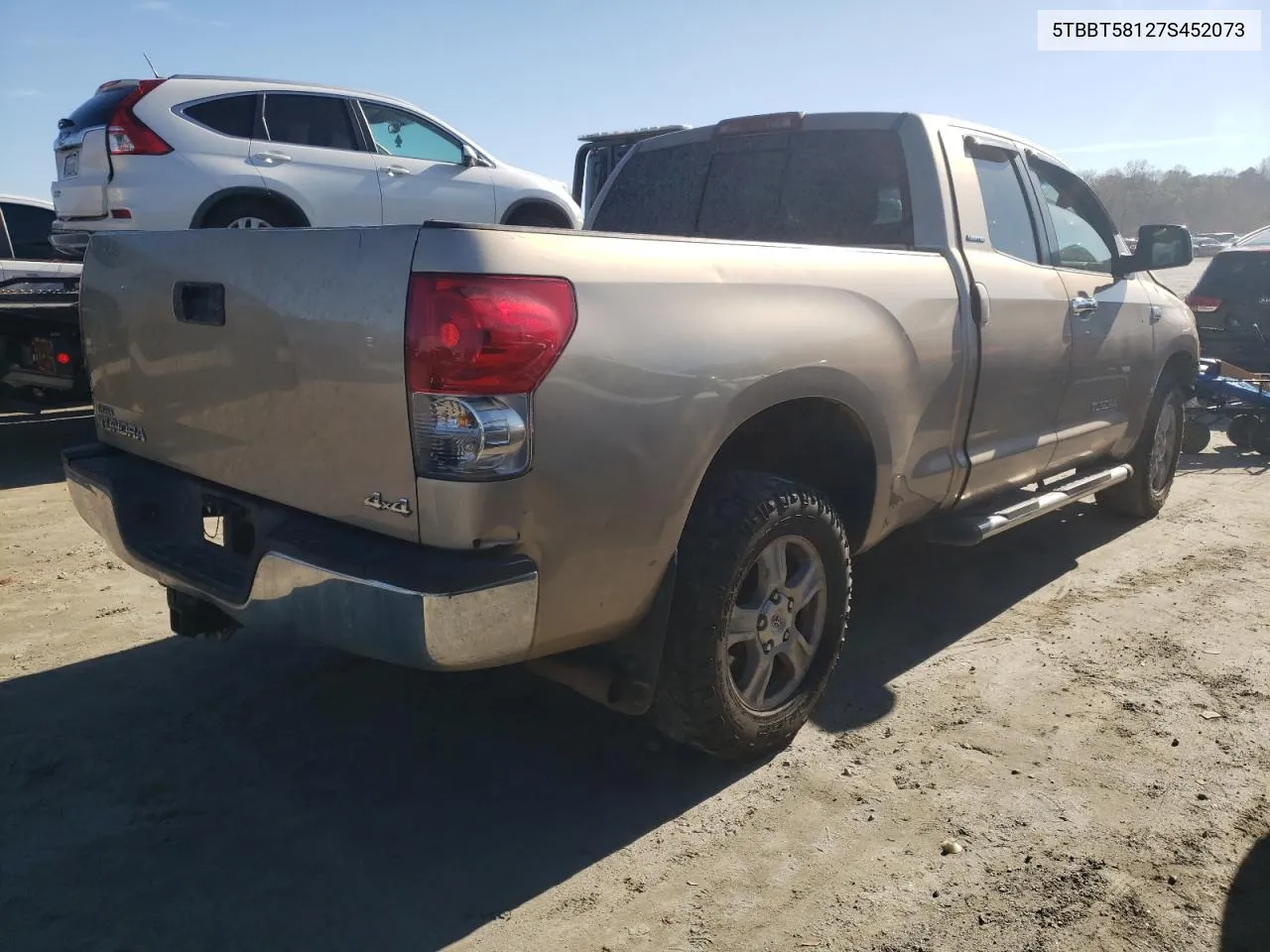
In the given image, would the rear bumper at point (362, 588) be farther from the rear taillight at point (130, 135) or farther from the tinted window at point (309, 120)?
the tinted window at point (309, 120)

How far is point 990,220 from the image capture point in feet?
13.5

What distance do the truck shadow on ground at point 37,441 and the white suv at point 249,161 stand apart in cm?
140

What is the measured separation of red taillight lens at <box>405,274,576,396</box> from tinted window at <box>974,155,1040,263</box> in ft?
8.62

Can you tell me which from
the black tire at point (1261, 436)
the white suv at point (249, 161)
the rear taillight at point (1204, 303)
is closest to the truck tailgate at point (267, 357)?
the white suv at point (249, 161)

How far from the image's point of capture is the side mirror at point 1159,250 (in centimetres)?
505

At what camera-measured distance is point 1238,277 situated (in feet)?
32.9

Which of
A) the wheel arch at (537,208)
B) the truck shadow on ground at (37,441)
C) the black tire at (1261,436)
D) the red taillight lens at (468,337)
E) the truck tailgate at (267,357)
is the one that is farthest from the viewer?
the wheel arch at (537,208)

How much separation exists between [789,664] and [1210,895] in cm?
122

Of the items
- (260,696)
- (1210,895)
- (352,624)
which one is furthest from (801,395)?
(260,696)

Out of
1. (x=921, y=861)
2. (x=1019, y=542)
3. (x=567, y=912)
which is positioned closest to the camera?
(x=567, y=912)

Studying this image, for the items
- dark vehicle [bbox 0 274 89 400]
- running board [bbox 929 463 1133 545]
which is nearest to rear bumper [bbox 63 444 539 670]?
running board [bbox 929 463 1133 545]

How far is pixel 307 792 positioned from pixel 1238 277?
10381mm

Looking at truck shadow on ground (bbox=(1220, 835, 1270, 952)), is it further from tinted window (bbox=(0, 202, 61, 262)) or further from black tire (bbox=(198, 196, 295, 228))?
tinted window (bbox=(0, 202, 61, 262))

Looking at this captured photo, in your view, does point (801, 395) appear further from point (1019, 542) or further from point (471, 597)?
point (1019, 542)
